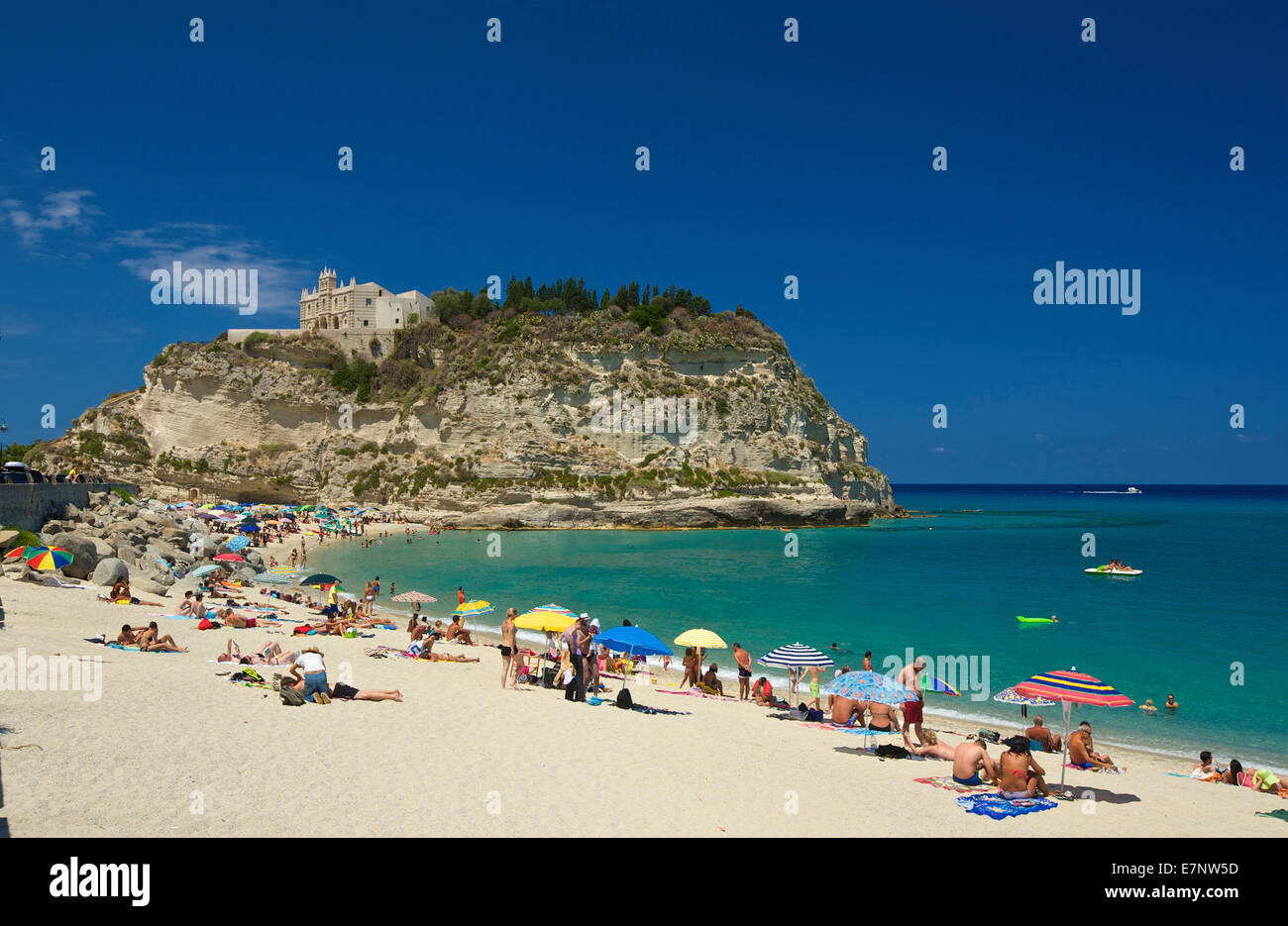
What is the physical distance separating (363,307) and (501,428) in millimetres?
24094

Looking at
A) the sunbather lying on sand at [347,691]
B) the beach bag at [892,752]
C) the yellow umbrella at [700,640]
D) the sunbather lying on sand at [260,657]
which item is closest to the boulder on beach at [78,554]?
the sunbather lying on sand at [260,657]

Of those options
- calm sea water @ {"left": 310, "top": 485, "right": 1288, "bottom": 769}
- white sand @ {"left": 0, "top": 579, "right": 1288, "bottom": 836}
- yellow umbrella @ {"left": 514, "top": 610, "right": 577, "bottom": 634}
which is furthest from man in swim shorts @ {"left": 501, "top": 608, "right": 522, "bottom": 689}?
calm sea water @ {"left": 310, "top": 485, "right": 1288, "bottom": 769}

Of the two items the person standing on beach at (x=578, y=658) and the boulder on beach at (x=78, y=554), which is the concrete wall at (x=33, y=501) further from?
the person standing on beach at (x=578, y=658)

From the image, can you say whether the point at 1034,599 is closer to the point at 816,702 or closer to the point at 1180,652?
the point at 1180,652

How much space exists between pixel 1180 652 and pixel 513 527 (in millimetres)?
49546

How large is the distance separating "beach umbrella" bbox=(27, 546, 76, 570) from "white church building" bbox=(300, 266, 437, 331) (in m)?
62.0

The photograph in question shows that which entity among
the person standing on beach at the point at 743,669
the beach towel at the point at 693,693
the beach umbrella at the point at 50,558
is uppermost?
the beach umbrella at the point at 50,558

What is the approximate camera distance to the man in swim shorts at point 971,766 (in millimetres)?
9289

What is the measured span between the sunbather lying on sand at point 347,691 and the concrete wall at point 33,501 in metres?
19.4

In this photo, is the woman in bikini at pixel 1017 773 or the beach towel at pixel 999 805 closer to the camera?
the beach towel at pixel 999 805

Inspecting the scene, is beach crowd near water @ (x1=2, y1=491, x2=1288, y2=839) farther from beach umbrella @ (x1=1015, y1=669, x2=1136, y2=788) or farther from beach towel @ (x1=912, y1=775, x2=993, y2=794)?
beach umbrella @ (x1=1015, y1=669, x2=1136, y2=788)

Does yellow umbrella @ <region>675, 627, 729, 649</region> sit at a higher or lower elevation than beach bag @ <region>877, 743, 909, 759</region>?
higher

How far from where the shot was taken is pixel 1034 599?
31.2 metres

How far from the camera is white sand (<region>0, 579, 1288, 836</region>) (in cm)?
646
